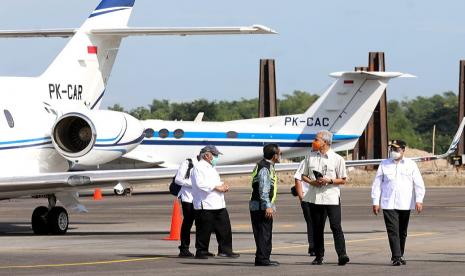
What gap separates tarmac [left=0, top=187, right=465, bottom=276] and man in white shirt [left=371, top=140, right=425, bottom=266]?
60cm

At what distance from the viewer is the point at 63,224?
24.2 metres

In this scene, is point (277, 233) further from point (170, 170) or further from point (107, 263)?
point (107, 263)

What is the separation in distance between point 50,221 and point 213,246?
479 centimetres

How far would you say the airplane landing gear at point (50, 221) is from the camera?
24.0 metres

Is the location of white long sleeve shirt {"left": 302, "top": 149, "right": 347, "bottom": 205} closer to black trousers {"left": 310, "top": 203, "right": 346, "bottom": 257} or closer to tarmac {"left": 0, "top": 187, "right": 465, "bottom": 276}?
black trousers {"left": 310, "top": 203, "right": 346, "bottom": 257}

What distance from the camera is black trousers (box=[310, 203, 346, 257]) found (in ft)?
54.6

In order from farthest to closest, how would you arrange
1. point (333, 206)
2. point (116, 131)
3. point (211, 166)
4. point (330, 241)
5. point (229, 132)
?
point (229, 132), point (116, 131), point (330, 241), point (211, 166), point (333, 206)

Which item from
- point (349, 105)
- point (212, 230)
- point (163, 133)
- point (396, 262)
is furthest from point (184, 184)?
point (349, 105)

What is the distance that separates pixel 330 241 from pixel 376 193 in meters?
4.04

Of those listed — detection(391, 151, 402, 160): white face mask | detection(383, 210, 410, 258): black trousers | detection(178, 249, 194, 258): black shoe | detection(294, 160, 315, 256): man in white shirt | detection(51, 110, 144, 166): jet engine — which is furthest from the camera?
detection(51, 110, 144, 166): jet engine

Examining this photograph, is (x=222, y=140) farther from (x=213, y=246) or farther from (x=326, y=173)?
(x=326, y=173)

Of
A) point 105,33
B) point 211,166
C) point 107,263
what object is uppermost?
point 105,33

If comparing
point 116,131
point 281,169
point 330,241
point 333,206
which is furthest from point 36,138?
point 333,206

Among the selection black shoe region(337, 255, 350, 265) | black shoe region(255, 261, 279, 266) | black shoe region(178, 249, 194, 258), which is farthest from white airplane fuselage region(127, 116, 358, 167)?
black shoe region(337, 255, 350, 265)
